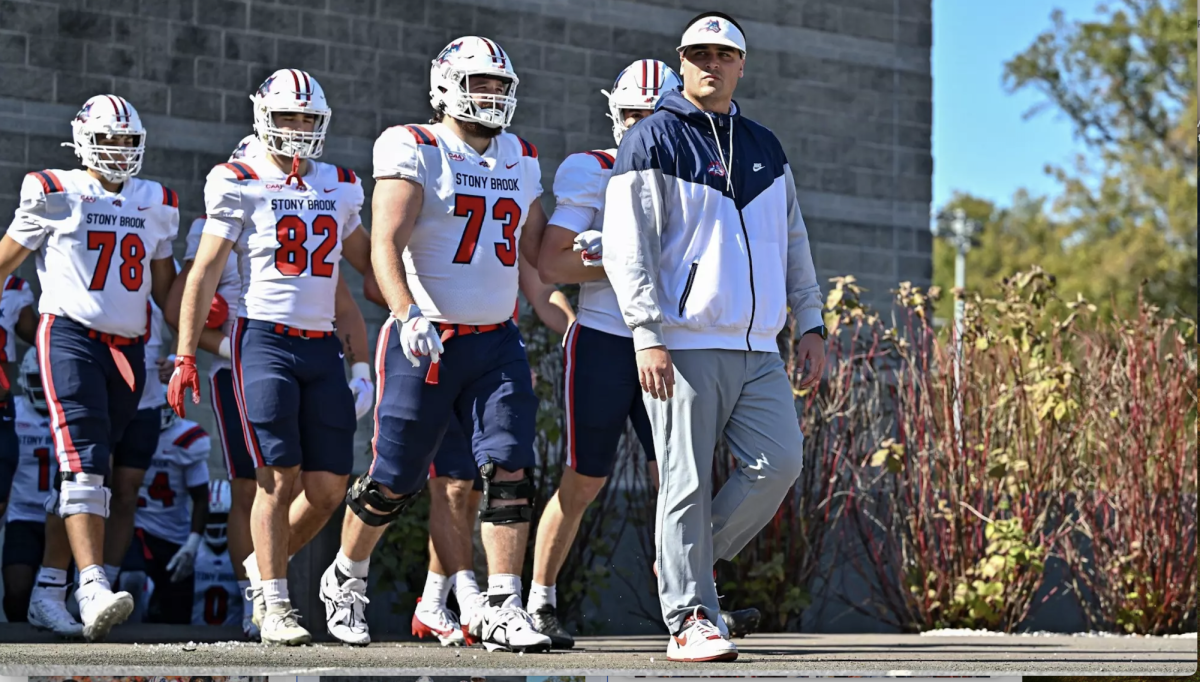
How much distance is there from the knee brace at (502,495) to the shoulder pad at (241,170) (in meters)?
1.47

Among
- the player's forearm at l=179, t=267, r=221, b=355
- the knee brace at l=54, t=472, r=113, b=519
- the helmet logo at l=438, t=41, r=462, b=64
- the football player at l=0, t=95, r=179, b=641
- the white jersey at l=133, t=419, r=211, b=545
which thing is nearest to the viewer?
the helmet logo at l=438, t=41, r=462, b=64

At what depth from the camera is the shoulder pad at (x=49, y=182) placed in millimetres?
7102

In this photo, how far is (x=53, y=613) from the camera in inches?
281

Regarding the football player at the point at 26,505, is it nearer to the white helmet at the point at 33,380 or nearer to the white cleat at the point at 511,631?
the white helmet at the point at 33,380

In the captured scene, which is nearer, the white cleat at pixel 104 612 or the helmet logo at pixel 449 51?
the helmet logo at pixel 449 51

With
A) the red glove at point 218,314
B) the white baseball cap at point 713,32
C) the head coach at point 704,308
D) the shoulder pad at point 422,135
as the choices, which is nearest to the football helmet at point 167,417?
the red glove at point 218,314

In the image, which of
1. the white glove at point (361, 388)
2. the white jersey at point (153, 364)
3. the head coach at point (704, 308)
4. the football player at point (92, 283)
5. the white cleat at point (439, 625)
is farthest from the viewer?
the white jersey at point (153, 364)

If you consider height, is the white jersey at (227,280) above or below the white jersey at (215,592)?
above

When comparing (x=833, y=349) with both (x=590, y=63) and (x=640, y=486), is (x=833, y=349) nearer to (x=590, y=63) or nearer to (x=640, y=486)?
(x=640, y=486)

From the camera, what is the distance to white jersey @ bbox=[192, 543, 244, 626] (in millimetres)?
8375

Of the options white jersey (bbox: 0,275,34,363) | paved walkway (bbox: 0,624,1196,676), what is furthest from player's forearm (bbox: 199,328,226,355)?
paved walkway (bbox: 0,624,1196,676)

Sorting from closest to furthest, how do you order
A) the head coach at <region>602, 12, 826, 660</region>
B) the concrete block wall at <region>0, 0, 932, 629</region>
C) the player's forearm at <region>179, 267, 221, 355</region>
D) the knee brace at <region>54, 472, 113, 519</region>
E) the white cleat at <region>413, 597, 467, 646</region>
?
the head coach at <region>602, 12, 826, 660</region> → the player's forearm at <region>179, 267, 221, 355</region> → the white cleat at <region>413, 597, 467, 646</region> → the knee brace at <region>54, 472, 113, 519</region> → the concrete block wall at <region>0, 0, 932, 629</region>

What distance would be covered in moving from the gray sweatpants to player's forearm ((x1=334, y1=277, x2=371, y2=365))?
1.89 meters

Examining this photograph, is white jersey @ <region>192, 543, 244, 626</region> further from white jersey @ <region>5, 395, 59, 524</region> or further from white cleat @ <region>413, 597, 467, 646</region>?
white cleat @ <region>413, 597, 467, 646</region>
